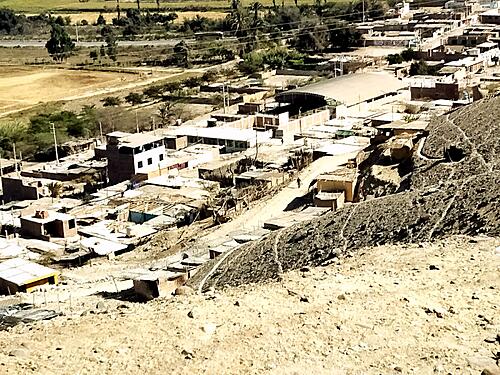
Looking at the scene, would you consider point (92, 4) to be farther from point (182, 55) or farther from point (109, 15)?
point (182, 55)

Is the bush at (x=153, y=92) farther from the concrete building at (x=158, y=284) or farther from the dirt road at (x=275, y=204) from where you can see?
the concrete building at (x=158, y=284)

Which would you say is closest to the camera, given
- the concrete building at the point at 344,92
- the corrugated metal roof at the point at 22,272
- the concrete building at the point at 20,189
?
the corrugated metal roof at the point at 22,272

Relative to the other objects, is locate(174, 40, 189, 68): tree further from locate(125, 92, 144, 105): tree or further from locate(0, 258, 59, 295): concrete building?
locate(0, 258, 59, 295): concrete building

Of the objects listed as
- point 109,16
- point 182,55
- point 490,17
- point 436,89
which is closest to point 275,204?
point 436,89

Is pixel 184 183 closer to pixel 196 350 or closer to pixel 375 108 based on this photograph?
pixel 375 108

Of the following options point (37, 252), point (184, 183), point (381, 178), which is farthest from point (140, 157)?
point (381, 178)

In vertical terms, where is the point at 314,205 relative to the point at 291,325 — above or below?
below

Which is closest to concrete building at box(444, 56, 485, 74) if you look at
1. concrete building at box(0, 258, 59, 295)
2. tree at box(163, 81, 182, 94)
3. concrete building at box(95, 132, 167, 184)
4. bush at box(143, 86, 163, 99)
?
tree at box(163, 81, 182, 94)

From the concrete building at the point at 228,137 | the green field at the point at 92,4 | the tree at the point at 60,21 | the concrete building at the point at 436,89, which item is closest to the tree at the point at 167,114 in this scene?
the concrete building at the point at 228,137
